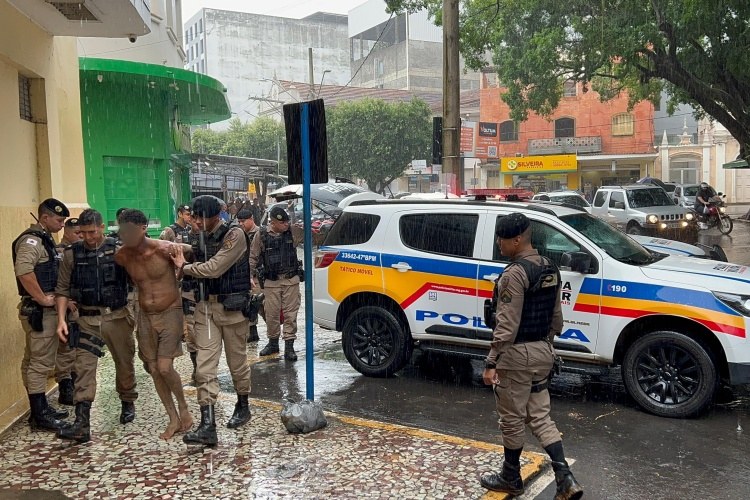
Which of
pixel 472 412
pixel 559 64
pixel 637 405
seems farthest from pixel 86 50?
pixel 559 64

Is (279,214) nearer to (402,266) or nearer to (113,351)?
(402,266)

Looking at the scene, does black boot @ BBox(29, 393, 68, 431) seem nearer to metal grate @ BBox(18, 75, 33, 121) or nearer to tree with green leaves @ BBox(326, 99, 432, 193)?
metal grate @ BBox(18, 75, 33, 121)

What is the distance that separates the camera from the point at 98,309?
525cm

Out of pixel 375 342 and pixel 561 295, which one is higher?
pixel 561 295

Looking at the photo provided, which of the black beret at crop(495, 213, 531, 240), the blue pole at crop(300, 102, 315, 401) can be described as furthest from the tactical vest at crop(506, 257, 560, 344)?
the blue pole at crop(300, 102, 315, 401)

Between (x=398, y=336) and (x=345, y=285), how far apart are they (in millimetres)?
794

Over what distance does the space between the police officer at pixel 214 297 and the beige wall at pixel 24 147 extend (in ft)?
6.23

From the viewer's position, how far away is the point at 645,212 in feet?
63.1

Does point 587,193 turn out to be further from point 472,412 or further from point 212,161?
point 472,412

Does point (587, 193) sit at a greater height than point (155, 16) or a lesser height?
lesser

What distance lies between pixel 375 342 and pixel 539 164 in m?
35.6

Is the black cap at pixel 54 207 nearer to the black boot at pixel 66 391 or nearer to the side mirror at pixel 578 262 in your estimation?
the black boot at pixel 66 391

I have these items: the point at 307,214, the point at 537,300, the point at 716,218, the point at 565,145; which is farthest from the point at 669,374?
the point at 565,145

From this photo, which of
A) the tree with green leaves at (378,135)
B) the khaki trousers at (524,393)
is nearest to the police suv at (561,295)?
the khaki trousers at (524,393)
